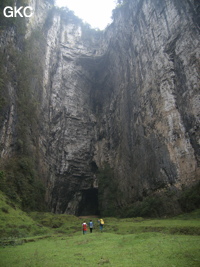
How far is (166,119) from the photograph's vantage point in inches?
933

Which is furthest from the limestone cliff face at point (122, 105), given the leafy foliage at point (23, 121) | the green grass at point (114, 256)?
the green grass at point (114, 256)

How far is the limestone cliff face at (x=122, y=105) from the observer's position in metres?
22.5

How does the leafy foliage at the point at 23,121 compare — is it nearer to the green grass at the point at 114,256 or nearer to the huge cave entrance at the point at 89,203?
the huge cave entrance at the point at 89,203

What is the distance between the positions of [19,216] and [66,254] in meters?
9.87

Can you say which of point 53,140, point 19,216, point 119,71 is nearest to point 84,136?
point 53,140

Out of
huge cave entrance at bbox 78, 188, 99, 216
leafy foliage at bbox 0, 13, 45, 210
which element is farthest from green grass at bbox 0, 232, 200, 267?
huge cave entrance at bbox 78, 188, 99, 216

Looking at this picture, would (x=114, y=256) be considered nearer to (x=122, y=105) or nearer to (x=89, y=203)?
(x=122, y=105)

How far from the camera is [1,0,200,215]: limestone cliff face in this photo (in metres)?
22.5

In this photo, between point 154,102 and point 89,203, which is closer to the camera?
point 154,102

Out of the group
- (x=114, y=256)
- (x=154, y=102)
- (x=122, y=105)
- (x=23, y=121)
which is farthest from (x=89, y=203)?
(x=114, y=256)

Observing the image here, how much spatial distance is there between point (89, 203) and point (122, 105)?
19044mm

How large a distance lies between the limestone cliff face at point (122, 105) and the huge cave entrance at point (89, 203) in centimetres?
21

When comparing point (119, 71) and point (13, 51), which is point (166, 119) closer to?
point (119, 71)

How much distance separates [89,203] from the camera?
38875 mm
